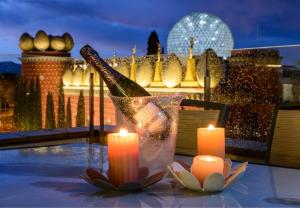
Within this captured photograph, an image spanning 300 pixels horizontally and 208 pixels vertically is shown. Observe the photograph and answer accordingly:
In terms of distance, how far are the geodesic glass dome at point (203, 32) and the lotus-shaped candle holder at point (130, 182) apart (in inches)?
319

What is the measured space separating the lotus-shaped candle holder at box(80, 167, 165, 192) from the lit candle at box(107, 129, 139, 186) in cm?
1

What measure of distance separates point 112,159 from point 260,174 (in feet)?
1.27

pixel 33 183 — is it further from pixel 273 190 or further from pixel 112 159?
pixel 273 190

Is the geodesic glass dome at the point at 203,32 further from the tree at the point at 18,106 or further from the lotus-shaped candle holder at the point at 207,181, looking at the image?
the lotus-shaped candle holder at the point at 207,181

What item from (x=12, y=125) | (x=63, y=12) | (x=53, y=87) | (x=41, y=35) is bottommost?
(x=12, y=125)

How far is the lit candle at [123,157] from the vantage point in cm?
90

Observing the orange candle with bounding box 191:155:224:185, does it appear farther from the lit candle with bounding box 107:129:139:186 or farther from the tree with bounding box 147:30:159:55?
the tree with bounding box 147:30:159:55

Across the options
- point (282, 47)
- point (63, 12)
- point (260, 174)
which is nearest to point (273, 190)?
point (260, 174)

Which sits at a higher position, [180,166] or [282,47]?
[282,47]

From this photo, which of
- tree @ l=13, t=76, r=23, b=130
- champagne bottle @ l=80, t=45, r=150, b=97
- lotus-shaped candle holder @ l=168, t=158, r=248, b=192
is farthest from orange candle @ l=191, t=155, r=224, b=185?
tree @ l=13, t=76, r=23, b=130

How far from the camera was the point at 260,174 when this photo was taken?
1.12m

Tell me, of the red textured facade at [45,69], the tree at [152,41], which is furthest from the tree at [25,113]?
the tree at [152,41]

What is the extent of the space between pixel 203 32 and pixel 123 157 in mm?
8516

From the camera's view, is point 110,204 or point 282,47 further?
point 282,47
